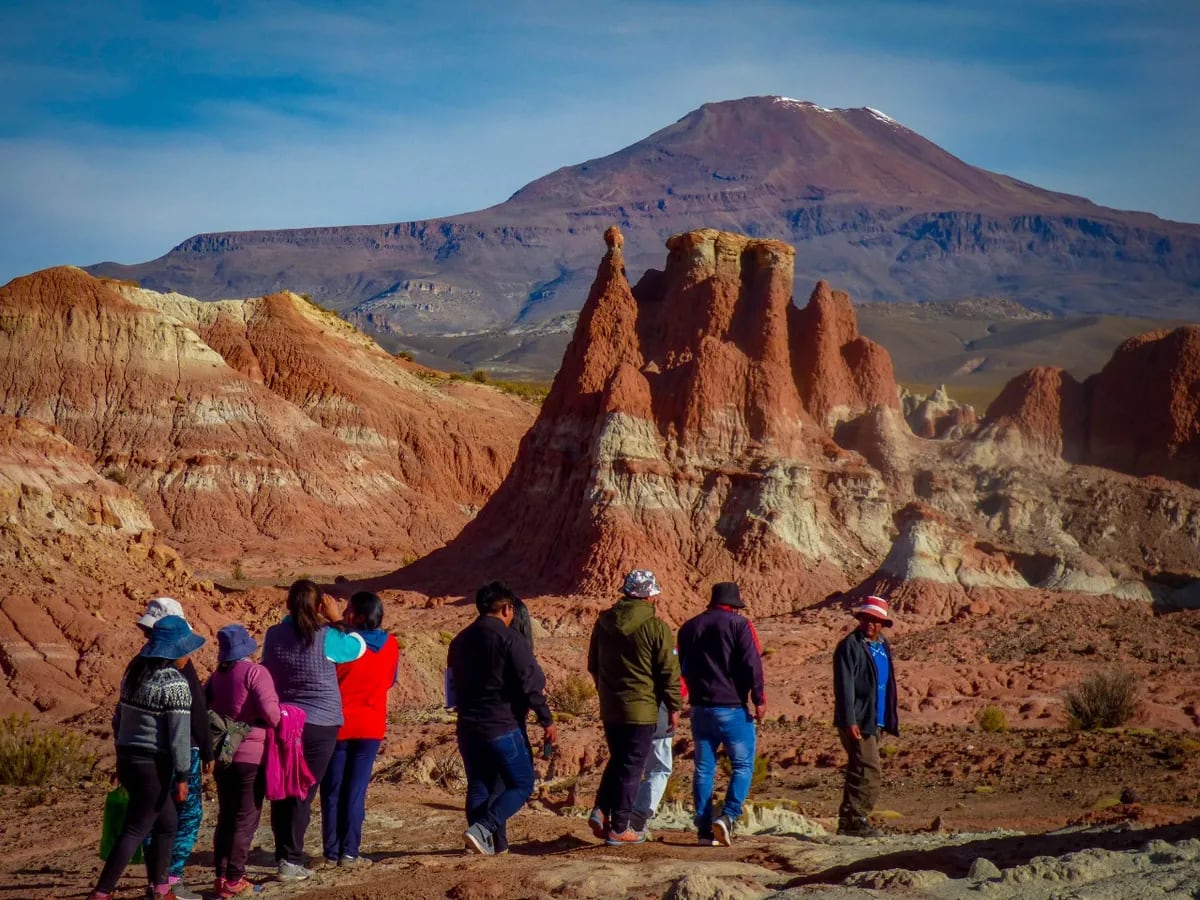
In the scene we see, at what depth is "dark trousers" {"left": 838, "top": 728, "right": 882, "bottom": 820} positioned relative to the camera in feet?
38.0

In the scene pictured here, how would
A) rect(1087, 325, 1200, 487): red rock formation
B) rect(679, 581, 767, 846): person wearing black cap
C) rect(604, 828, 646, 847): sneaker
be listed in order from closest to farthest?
rect(604, 828, 646, 847): sneaker
rect(679, 581, 767, 846): person wearing black cap
rect(1087, 325, 1200, 487): red rock formation

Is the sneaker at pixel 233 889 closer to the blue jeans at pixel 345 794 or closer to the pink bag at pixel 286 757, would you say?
the pink bag at pixel 286 757

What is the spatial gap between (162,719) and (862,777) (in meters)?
5.51

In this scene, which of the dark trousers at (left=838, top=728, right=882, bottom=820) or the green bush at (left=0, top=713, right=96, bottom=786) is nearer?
the dark trousers at (left=838, top=728, right=882, bottom=820)

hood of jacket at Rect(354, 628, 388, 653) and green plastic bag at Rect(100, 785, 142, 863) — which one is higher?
hood of jacket at Rect(354, 628, 388, 653)

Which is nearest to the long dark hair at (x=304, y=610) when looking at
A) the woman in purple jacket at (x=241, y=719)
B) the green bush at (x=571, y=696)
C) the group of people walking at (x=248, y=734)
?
the group of people walking at (x=248, y=734)

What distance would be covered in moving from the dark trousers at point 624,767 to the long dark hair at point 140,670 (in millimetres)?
3218

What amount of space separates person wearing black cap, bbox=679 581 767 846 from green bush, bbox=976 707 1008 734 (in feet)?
39.1

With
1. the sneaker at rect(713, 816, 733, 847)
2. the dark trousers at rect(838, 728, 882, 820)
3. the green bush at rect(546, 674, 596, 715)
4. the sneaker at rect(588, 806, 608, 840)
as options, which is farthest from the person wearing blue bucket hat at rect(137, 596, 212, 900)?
the green bush at rect(546, 674, 596, 715)

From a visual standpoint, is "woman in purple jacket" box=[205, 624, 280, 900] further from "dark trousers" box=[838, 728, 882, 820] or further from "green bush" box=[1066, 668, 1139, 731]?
"green bush" box=[1066, 668, 1139, 731]

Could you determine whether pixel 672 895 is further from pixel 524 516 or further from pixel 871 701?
pixel 524 516

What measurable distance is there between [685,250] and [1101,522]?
1272cm

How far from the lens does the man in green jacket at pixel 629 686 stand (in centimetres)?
1048

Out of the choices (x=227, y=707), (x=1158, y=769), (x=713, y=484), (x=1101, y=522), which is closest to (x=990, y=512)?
(x=1101, y=522)
